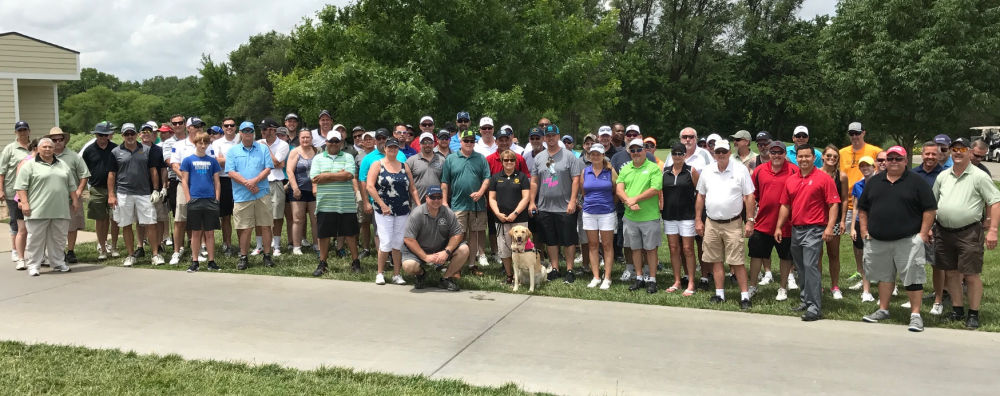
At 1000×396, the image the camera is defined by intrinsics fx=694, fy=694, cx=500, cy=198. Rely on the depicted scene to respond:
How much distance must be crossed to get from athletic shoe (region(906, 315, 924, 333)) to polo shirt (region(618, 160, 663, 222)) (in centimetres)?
275

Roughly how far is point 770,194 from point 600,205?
1.88 m

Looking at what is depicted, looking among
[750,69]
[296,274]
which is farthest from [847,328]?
[750,69]

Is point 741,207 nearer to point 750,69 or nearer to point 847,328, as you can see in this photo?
point 847,328

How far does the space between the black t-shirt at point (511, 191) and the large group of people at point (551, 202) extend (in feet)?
0.06

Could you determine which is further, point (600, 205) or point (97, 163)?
point (97, 163)

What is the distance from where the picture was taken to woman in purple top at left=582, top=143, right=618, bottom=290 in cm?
821

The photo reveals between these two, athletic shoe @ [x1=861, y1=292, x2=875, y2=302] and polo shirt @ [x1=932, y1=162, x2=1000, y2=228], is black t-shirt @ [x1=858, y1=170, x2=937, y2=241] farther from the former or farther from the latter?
athletic shoe @ [x1=861, y1=292, x2=875, y2=302]

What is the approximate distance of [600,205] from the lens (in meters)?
8.23

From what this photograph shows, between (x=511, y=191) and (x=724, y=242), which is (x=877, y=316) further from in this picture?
(x=511, y=191)

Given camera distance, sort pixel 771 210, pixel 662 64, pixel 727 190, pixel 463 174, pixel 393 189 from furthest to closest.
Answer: pixel 662 64
pixel 463 174
pixel 393 189
pixel 771 210
pixel 727 190

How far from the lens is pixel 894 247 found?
6637 millimetres

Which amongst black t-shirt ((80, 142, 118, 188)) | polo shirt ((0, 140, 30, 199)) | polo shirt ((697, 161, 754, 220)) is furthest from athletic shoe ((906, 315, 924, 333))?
polo shirt ((0, 140, 30, 199))

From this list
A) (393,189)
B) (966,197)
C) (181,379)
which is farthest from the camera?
(393,189)

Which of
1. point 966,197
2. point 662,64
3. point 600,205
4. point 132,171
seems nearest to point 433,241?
point 600,205
